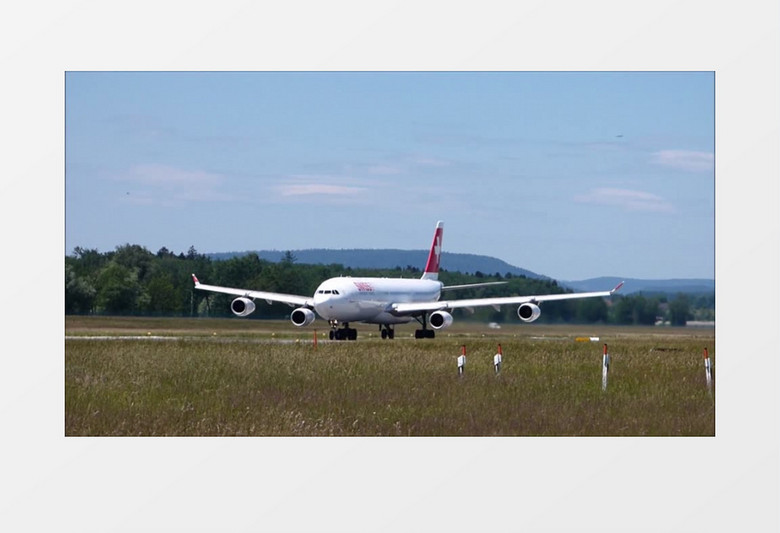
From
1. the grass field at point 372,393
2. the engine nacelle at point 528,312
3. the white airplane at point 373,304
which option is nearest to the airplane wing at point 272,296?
the white airplane at point 373,304

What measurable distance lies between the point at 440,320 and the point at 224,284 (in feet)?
52.9

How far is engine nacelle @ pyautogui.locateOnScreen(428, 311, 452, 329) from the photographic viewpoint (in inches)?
2085

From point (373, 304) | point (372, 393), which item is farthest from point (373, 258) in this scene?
point (372, 393)

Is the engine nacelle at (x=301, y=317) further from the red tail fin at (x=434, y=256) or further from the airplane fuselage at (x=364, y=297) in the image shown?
the red tail fin at (x=434, y=256)

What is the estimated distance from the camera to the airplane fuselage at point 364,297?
171 feet

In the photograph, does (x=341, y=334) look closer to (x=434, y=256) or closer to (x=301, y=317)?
(x=301, y=317)

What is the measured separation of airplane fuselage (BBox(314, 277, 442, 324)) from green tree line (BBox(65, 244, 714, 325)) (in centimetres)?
265

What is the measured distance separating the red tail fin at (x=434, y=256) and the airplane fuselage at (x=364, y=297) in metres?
6.17

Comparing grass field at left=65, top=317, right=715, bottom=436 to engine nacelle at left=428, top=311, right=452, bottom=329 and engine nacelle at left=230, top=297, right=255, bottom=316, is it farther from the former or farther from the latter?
engine nacelle at left=428, top=311, right=452, bottom=329
